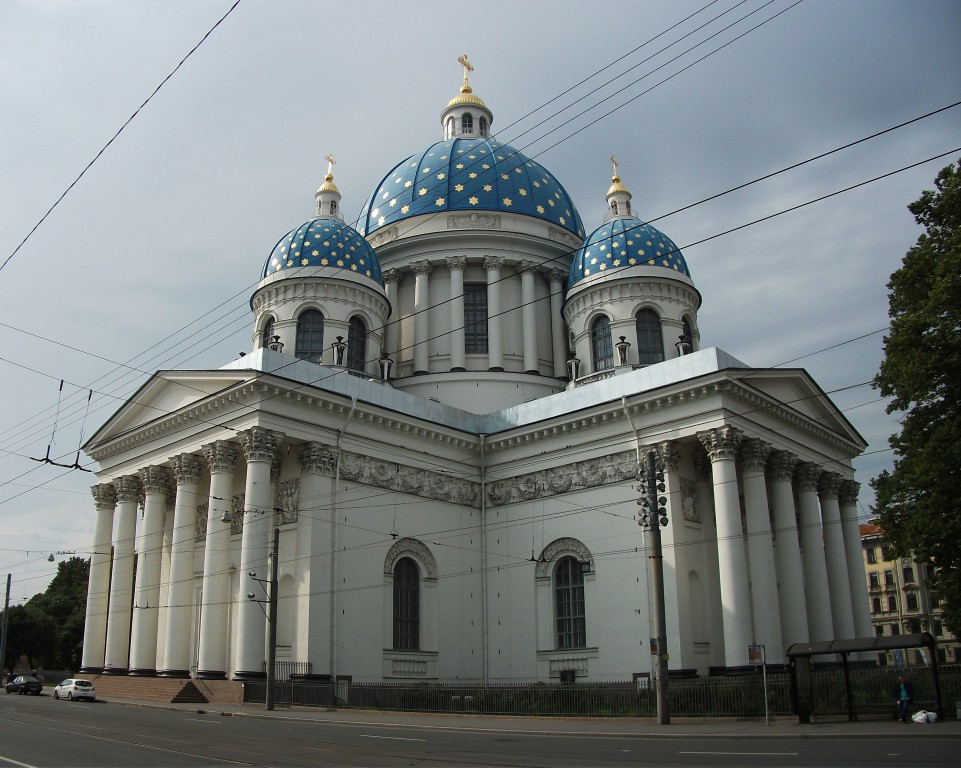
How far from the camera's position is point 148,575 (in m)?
31.8

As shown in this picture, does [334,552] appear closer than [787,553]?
Yes

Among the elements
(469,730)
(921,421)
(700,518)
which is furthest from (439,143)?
(469,730)

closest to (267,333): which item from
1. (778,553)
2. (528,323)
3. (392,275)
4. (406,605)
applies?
(392,275)

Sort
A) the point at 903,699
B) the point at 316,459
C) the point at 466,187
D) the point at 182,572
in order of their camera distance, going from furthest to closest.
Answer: the point at 466,187, the point at 182,572, the point at 316,459, the point at 903,699

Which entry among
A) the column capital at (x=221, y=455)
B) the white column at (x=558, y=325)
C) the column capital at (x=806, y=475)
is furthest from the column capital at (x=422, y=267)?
the column capital at (x=806, y=475)

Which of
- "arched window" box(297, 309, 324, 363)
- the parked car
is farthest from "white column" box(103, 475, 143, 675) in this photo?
"arched window" box(297, 309, 324, 363)

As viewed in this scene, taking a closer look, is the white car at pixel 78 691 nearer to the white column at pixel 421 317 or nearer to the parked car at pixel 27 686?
the parked car at pixel 27 686

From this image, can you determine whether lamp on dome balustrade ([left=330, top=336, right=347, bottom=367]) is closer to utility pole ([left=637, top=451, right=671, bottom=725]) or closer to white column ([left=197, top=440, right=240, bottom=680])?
white column ([left=197, top=440, right=240, bottom=680])

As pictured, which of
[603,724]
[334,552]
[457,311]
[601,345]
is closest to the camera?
[603,724]

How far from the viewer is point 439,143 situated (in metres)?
46.5

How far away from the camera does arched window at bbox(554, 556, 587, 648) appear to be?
102 feet

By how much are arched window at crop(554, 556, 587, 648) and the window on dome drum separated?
12.4 m

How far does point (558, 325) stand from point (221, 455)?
19001 mm

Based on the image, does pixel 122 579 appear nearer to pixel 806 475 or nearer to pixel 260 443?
pixel 260 443
